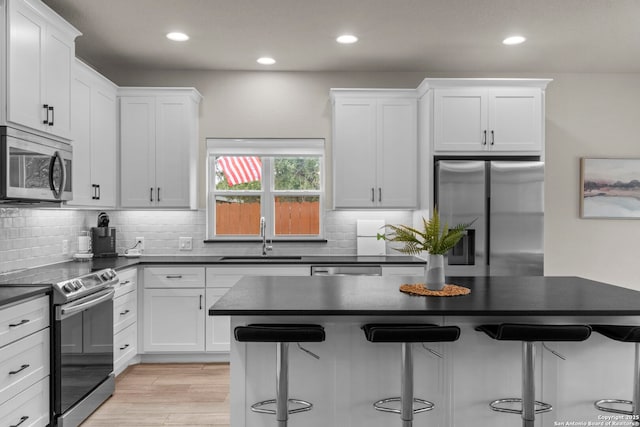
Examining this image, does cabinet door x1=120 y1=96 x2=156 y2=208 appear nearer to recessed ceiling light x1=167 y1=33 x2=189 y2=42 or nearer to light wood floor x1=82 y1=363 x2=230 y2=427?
recessed ceiling light x1=167 y1=33 x2=189 y2=42

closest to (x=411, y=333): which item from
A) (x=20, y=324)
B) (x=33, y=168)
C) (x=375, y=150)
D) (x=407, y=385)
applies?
(x=407, y=385)

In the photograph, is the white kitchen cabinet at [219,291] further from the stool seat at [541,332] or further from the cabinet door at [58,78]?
the stool seat at [541,332]

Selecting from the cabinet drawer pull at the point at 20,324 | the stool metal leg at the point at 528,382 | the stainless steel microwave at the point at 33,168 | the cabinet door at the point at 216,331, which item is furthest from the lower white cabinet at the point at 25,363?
the stool metal leg at the point at 528,382

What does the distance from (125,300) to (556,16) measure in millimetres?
4161

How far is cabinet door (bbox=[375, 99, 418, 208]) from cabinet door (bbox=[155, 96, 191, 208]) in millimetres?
1907

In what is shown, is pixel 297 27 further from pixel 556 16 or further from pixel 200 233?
pixel 200 233

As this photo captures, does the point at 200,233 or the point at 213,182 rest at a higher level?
the point at 213,182

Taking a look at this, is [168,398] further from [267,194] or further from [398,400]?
[267,194]

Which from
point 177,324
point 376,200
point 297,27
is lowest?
point 177,324

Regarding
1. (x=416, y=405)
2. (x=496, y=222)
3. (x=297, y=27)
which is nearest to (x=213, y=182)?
(x=297, y=27)

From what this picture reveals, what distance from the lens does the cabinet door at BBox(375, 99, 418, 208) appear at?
15.7ft

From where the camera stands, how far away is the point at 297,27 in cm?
387

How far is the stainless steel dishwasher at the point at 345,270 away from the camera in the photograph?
4457 millimetres

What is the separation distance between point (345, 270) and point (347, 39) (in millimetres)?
2052
